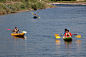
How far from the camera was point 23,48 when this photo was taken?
3072 cm

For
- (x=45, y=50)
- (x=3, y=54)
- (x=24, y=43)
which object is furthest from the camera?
(x=24, y=43)

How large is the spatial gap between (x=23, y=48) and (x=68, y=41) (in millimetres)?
8144

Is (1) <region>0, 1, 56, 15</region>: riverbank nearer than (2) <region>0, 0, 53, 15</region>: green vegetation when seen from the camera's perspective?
Yes

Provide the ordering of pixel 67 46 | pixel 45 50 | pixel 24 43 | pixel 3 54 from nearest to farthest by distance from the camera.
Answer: pixel 3 54, pixel 45 50, pixel 67 46, pixel 24 43

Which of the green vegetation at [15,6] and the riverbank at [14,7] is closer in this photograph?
Answer: the riverbank at [14,7]

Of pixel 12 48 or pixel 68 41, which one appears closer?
pixel 12 48

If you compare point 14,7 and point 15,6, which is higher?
point 14,7

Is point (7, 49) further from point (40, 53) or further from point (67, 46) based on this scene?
point (67, 46)

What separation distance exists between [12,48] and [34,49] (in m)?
3.17

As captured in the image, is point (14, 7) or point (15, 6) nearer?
point (14, 7)

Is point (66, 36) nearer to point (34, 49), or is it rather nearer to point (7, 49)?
point (34, 49)

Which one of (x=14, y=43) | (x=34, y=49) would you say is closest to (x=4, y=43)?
(x=14, y=43)

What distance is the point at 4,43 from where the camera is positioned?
34.5 metres

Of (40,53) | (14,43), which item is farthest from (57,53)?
(14,43)
